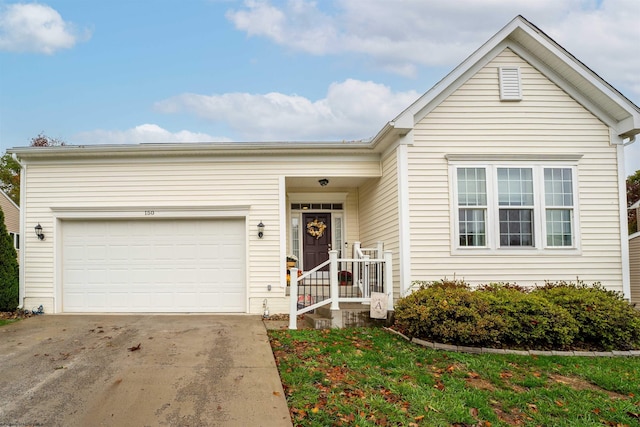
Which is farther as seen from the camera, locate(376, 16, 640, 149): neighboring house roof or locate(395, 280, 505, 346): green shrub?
locate(376, 16, 640, 149): neighboring house roof

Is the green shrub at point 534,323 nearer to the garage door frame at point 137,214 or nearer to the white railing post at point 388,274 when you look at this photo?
the white railing post at point 388,274

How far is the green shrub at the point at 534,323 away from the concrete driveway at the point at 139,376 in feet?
12.1

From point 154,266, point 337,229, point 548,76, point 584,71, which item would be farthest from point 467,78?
point 154,266

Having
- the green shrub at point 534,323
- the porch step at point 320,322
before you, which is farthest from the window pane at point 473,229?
the porch step at point 320,322

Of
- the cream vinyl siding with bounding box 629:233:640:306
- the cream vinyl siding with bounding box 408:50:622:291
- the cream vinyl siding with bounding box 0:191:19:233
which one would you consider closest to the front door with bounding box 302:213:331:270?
the cream vinyl siding with bounding box 408:50:622:291

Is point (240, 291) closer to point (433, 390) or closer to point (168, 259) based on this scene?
point (168, 259)

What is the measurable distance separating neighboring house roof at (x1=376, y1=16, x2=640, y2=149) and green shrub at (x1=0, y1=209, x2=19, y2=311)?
8.43 meters

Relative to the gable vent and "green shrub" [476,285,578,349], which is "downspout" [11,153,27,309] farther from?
the gable vent

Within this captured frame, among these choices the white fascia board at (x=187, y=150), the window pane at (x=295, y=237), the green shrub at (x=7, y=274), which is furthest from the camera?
the window pane at (x=295, y=237)

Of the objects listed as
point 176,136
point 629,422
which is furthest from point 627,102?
point 176,136

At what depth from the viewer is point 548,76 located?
9227 mm

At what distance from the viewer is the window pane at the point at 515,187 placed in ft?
29.3

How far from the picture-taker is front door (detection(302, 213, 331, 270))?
12.0 m

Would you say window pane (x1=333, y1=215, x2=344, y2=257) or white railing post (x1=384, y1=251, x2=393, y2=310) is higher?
window pane (x1=333, y1=215, x2=344, y2=257)
